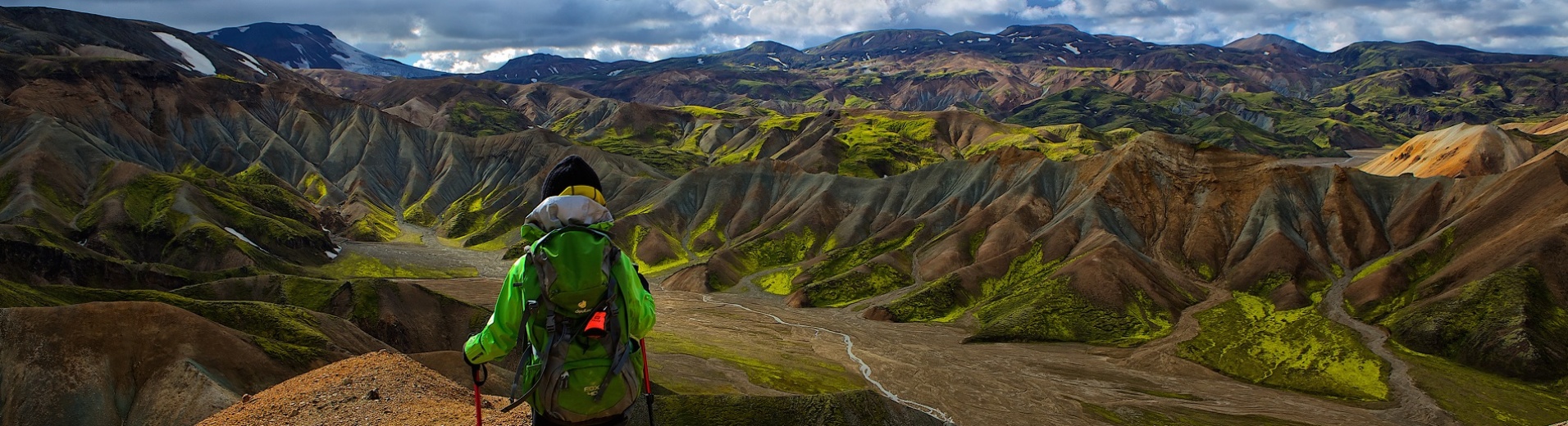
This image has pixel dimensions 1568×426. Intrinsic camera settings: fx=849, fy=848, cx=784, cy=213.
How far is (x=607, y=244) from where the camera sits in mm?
7539

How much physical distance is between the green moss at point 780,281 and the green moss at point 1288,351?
5829cm

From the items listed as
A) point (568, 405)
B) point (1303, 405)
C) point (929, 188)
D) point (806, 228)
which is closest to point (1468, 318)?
point (1303, 405)

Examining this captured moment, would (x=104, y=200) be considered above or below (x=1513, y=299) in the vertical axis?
below

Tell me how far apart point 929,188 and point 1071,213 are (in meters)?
33.1

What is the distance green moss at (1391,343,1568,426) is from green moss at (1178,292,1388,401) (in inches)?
150

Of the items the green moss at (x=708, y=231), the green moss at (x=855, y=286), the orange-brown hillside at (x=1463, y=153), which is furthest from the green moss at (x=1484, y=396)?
the green moss at (x=708, y=231)

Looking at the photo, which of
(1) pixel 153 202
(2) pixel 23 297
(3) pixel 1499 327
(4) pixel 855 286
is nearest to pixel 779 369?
(4) pixel 855 286

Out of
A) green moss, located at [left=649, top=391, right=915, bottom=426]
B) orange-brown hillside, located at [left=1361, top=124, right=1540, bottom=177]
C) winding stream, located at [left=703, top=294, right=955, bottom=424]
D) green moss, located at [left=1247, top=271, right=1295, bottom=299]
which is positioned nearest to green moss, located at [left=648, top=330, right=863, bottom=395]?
winding stream, located at [left=703, top=294, right=955, bottom=424]

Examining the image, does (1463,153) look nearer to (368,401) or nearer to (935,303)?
(935,303)

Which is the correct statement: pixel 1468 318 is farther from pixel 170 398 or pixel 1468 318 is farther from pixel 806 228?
pixel 170 398

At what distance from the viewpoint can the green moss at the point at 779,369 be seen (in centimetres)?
7200

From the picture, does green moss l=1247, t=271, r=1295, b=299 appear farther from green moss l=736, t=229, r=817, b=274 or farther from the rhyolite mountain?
green moss l=736, t=229, r=817, b=274

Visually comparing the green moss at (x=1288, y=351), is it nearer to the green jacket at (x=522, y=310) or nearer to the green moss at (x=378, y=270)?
the green jacket at (x=522, y=310)

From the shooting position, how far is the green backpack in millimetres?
7316
